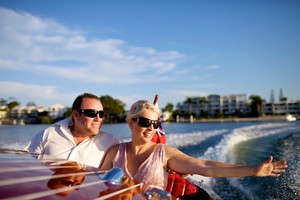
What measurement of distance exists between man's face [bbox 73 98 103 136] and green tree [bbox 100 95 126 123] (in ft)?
292

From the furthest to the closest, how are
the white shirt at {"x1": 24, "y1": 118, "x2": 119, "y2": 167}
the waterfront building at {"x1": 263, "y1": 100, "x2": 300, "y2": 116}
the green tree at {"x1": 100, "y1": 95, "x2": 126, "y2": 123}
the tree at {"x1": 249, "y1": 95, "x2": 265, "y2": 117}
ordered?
the tree at {"x1": 249, "y1": 95, "x2": 265, "y2": 117}
the waterfront building at {"x1": 263, "y1": 100, "x2": 300, "y2": 116}
the green tree at {"x1": 100, "y1": 95, "x2": 126, "y2": 123}
the white shirt at {"x1": 24, "y1": 118, "x2": 119, "y2": 167}

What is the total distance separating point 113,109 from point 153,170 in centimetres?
9240

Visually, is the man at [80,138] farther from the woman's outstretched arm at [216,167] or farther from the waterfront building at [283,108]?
the waterfront building at [283,108]

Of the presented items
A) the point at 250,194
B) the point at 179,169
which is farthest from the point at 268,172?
the point at 250,194

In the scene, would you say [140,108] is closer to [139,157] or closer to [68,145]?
[139,157]

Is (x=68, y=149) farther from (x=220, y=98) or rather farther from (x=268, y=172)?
(x=220, y=98)

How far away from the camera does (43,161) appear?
2.49m

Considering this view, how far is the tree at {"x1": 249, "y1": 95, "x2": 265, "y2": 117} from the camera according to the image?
97.6 metres

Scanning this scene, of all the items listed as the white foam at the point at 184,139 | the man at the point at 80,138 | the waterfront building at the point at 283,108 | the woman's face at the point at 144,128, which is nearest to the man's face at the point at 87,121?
the man at the point at 80,138

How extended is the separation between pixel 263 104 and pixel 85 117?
10225 centimetres

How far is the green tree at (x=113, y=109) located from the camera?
93.5 metres

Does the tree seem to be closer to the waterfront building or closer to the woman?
the waterfront building

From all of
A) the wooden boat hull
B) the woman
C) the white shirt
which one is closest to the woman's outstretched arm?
the woman

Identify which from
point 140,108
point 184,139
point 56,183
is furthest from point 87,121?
point 184,139
